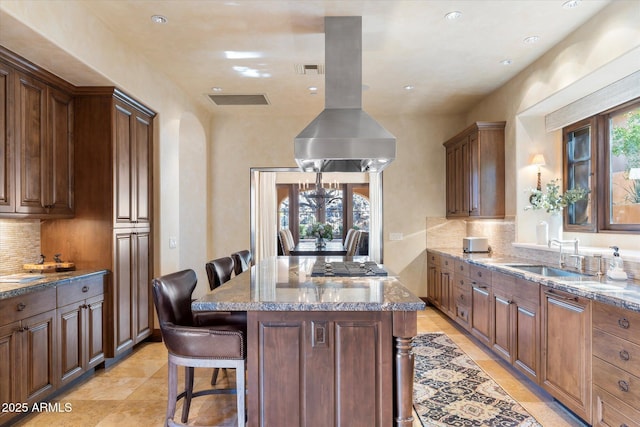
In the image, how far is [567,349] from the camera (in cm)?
260

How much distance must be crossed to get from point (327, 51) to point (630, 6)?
209 cm

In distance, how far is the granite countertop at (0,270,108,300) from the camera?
2.46m

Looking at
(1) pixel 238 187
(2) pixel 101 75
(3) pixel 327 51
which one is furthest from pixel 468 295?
(2) pixel 101 75

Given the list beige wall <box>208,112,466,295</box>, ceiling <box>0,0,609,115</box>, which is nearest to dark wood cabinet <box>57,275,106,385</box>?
ceiling <box>0,0,609,115</box>

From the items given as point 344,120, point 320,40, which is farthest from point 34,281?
point 320,40

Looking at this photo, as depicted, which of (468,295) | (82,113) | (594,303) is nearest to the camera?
(594,303)

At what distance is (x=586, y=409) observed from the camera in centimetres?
240

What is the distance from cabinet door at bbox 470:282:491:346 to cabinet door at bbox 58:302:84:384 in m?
3.58

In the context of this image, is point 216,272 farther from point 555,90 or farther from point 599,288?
point 555,90

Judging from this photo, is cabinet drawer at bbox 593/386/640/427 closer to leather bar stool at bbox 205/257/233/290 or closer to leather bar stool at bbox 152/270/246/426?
leather bar stool at bbox 152/270/246/426

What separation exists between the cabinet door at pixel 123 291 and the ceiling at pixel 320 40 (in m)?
1.46

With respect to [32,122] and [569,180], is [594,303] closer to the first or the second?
[569,180]

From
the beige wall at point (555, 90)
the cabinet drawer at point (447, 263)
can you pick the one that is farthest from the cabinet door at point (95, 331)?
the beige wall at point (555, 90)

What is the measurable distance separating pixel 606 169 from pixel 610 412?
2.20m
